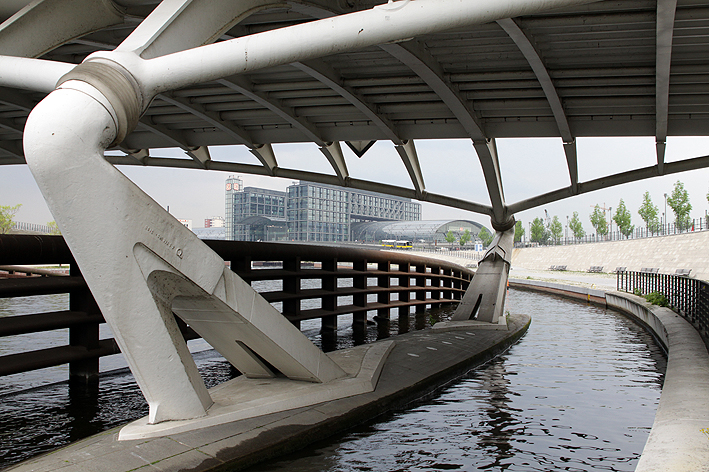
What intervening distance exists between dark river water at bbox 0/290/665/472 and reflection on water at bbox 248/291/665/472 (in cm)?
1

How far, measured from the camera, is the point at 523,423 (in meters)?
7.13

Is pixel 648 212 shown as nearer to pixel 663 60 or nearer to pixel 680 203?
pixel 680 203

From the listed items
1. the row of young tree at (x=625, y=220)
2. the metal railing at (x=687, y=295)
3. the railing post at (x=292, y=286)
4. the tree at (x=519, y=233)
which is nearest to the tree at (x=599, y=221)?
the row of young tree at (x=625, y=220)

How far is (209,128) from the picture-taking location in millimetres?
18531

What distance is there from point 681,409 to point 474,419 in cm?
244

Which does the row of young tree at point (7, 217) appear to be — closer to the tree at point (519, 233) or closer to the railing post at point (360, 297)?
the railing post at point (360, 297)

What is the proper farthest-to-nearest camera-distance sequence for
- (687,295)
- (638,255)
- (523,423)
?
(638,255) → (687,295) → (523,423)

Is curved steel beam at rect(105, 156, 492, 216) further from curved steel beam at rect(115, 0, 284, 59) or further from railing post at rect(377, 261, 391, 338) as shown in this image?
curved steel beam at rect(115, 0, 284, 59)

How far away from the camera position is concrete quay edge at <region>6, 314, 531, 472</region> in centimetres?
451

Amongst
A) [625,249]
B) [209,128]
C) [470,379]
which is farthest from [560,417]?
[625,249]

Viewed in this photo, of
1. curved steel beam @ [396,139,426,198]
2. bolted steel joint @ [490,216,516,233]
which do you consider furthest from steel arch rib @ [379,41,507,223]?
curved steel beam @ [396,139,426,198]

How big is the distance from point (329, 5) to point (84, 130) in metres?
5.45

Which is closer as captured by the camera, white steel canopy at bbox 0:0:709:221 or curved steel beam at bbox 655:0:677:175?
white steel canopy at bbox 0:0:709:221

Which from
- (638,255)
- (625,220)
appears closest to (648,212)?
(625,220)
